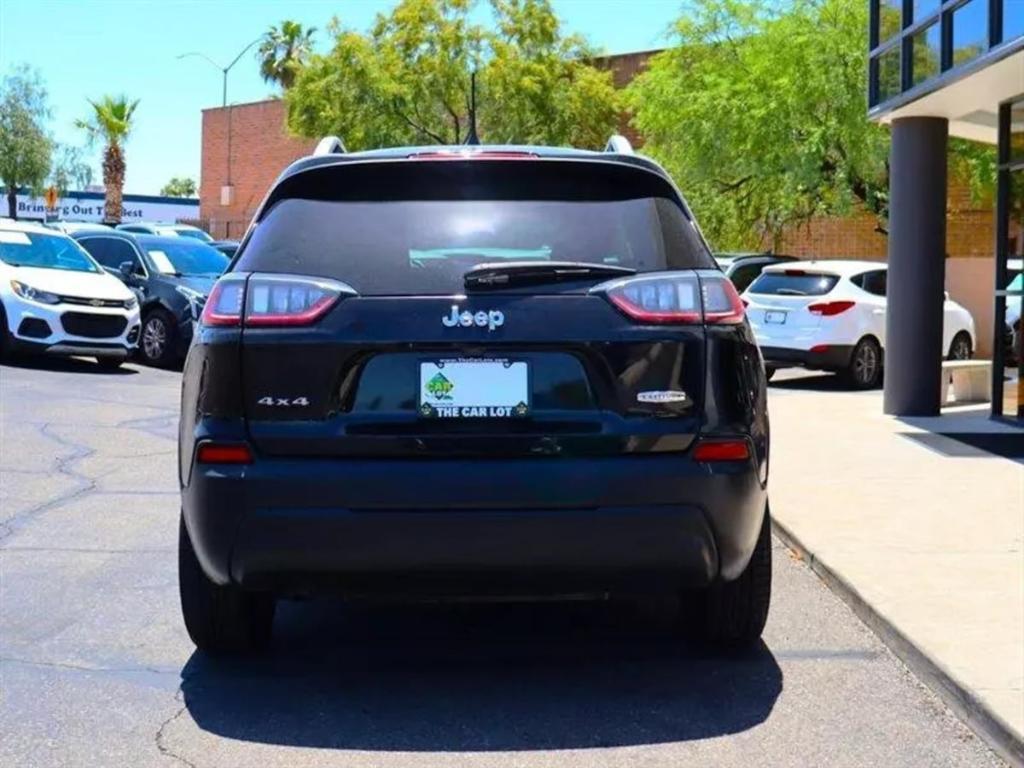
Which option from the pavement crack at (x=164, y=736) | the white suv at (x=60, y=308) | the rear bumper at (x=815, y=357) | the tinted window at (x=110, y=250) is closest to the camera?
the pavement crack at (x=164, y=736)

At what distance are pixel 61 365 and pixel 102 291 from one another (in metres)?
1.27

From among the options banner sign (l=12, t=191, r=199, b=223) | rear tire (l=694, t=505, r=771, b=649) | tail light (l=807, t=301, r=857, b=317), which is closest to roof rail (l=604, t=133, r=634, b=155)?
rear tire (l=694, t=505, r=771, b=649)

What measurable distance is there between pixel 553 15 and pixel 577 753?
38.3 meters

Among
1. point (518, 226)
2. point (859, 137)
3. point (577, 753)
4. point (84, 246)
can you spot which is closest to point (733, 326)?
point (518, 226)

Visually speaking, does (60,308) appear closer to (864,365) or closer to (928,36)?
(864,365)

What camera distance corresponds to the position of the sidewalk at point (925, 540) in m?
5.04

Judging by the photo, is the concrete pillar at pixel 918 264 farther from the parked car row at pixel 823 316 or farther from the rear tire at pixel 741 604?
the rear tire at pixel 741 604

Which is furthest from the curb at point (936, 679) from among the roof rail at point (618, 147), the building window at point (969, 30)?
the building window at point (969, 30)

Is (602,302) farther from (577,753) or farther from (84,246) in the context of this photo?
(84,246)

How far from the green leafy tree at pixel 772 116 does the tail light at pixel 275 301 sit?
21.0 m

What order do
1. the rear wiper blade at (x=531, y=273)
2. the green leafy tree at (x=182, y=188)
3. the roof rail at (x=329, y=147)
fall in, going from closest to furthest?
the rear wiper blade at (x=531, y=273)
the roof rail at (x=329, y=147)
the green leafy tree at (x=182, y=188)

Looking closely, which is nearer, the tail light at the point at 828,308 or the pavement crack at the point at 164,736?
the pavement crack at the point at 164,736

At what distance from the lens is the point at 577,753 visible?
4305 millimetres

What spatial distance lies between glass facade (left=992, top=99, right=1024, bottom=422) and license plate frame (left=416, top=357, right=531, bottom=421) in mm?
9358
